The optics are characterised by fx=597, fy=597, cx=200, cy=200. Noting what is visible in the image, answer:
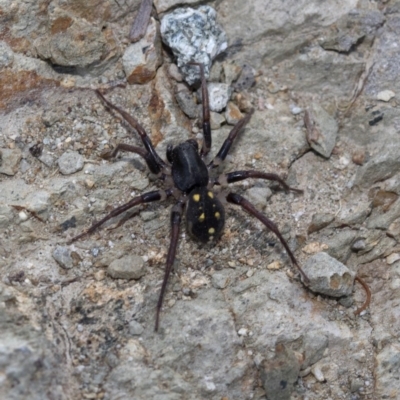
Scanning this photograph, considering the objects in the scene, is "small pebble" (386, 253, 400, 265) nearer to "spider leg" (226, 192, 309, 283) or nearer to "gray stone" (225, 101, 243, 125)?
"spider leg" (226, 192, 309, 283)

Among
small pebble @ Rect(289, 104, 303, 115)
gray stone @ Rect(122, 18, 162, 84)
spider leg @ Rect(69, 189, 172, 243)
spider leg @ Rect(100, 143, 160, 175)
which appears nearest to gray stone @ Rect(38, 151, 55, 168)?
spider leg @ Rect(100, 143, 160, 175)

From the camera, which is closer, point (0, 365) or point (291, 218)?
point (0, 365)

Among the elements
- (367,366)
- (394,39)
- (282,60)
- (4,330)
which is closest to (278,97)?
(282,60)

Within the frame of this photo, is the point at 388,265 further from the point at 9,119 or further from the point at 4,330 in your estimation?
the point at 9,119

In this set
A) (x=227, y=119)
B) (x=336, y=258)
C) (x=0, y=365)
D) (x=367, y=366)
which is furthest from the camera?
(x=227, y=119)

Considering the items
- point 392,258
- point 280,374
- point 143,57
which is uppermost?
point 143,57

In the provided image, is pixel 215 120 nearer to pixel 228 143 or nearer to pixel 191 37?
pixel 228 143

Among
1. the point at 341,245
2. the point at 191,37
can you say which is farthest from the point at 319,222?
the point at 191,37
